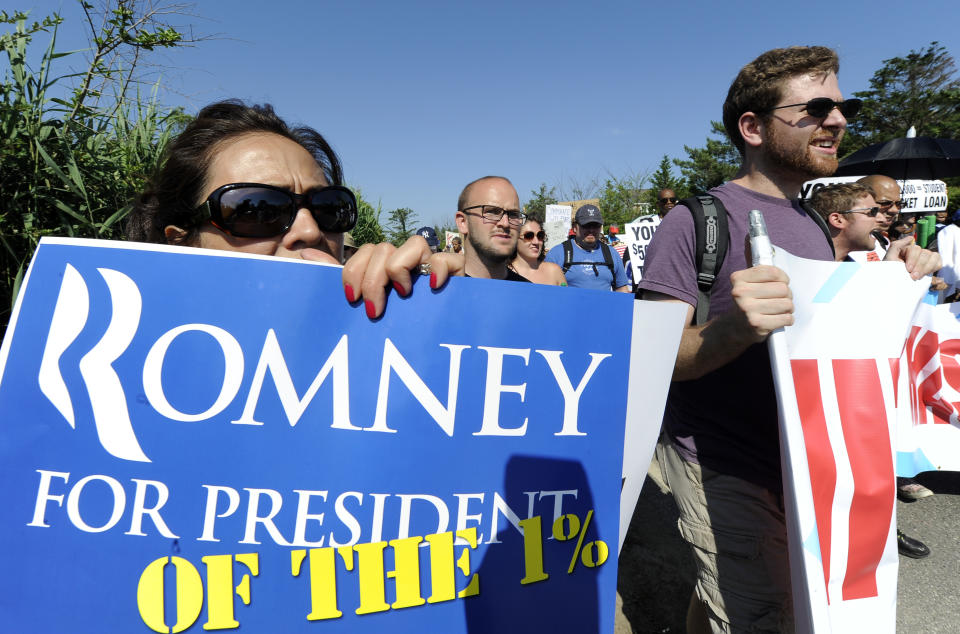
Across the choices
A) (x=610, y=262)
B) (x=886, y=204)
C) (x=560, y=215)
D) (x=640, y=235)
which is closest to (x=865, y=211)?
(x=886, y=204)

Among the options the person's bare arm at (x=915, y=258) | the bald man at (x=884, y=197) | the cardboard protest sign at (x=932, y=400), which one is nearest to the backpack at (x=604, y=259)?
the bald man at (x=884, y=197)

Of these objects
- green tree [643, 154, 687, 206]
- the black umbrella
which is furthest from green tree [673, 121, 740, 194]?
the black umbrella

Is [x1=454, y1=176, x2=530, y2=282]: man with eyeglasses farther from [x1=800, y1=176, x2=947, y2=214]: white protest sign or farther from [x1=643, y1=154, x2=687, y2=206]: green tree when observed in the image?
[x1=643, y1=154, x2=687, y2=206]: green tree

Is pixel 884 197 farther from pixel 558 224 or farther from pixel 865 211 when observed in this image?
pixel 558 224

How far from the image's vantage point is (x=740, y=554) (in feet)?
5.38

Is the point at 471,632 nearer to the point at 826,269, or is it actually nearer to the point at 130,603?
the point at 130,603

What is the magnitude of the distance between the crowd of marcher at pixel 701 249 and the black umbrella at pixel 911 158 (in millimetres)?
7624

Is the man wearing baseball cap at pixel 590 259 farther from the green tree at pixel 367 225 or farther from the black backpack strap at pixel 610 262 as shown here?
the green tree at pixel 367 225

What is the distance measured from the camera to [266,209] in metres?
1.29

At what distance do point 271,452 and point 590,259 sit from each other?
16.6 feet

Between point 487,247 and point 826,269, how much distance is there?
204 cm

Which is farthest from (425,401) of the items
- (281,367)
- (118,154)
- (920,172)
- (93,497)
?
(920,172)

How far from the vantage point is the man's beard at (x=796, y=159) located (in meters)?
1.80

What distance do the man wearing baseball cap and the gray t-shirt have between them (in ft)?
11.8
